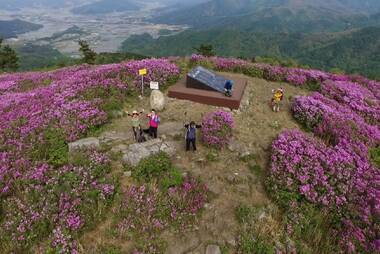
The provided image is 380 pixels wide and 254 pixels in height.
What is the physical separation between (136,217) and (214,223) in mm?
2597

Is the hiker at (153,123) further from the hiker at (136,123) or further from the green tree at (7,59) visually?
the green tree at (7,59)

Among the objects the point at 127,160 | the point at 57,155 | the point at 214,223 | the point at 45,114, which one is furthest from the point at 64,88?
the point at 214,223

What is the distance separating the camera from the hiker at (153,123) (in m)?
12.8

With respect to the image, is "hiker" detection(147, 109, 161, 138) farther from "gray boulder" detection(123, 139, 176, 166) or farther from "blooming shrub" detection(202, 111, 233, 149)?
"blooming shrub" detection(202, 111, 233, 149)

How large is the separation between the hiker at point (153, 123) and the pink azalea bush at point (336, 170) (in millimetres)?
5254

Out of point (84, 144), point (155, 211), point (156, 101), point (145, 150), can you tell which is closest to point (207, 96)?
point (156, 101)

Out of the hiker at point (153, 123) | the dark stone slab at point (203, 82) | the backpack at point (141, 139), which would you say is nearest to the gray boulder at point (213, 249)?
the backpack at point (141, 139)

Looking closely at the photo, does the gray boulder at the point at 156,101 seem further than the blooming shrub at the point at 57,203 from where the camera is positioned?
Yes

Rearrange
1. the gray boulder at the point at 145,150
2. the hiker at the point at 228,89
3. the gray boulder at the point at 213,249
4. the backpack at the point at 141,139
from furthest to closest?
the hiker at the point at 228,89 → the backpack at the point at 141,139 → the gray boulder at the point at 145,150 → the gray boulder at the point at 213,249

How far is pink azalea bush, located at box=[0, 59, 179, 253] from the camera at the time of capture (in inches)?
366

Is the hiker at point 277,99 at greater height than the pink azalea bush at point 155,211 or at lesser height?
greater

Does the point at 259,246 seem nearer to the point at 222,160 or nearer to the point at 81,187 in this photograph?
the point at 222,160

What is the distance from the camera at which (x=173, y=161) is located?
39.9 ft

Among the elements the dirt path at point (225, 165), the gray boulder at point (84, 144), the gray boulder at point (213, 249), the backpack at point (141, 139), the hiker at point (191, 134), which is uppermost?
the hiker at point (191, 134)
